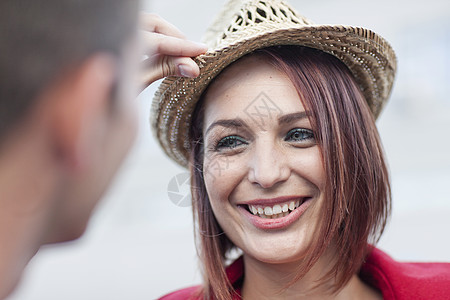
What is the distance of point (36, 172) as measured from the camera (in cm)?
53

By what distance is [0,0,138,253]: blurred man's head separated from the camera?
0.49 meters

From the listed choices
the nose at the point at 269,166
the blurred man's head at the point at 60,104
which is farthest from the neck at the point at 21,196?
the nose at the point at 269,166

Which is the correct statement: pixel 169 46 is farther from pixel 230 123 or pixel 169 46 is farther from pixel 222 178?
pixel 222 178

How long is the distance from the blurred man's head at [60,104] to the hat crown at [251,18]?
802mm

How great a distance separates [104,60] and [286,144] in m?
0.84

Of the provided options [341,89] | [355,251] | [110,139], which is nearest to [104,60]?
[110,139]

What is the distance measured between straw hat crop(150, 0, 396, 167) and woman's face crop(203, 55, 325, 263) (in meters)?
0.08

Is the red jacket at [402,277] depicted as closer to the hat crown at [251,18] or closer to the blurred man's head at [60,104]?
the hat crown at [251,18]

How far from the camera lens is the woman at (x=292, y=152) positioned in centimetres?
131

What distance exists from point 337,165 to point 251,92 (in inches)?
11.4

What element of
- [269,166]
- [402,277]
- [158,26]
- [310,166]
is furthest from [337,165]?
[158,26]

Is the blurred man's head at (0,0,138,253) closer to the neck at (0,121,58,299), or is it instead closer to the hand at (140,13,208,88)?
the neck at (0,121,58,299)

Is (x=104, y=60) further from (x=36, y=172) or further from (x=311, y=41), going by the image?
(x=311, y=41)

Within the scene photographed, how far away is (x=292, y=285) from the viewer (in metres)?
1.43
